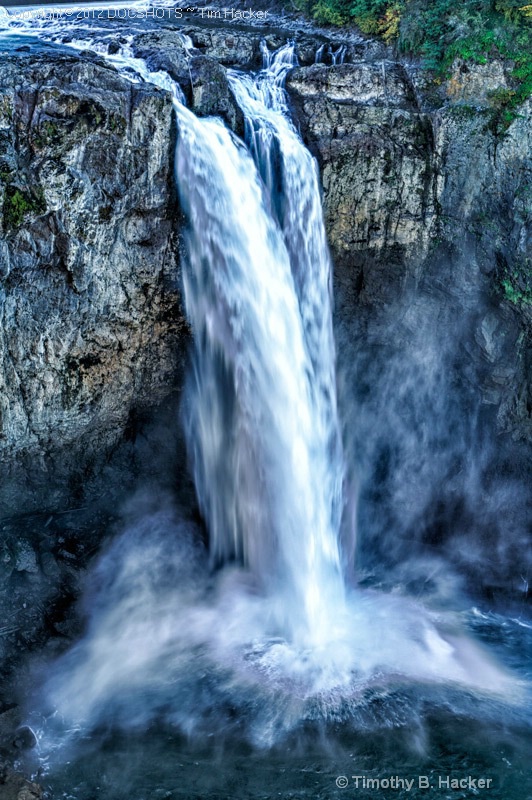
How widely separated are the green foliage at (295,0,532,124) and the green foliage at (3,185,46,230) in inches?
356

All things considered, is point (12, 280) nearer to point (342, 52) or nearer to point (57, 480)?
point (57, 480)

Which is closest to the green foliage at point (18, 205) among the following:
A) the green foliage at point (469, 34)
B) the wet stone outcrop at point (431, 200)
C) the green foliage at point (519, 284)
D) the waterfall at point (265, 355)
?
the waterfall at point (265, 355)

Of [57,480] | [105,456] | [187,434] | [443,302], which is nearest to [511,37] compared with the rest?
[443,302]

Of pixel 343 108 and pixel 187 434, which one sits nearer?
pixel 343 108

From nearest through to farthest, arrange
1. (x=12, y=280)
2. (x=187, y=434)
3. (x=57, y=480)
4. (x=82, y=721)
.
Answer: (x=82, y=721)
(x=12, y=280)
(x=57, y=480)
(x=187, y=434)

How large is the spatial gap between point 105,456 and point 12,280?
442 cm

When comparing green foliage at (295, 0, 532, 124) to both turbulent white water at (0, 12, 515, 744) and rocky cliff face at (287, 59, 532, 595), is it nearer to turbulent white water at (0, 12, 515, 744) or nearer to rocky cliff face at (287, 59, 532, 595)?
rocky cliff face at (287, 59, 532, 595)

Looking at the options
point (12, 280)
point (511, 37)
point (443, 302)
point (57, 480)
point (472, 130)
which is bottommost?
point (57, 480)

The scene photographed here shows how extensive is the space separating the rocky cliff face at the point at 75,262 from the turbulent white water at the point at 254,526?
76cm

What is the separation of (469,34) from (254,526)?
11635 millimetres

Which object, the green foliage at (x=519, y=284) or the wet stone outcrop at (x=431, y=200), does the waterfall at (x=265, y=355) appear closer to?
the wet stone outcrop at (x=431, y=200)

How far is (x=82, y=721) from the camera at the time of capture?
1030 cm

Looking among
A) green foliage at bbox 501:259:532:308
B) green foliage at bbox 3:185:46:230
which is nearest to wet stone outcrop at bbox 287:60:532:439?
green foliage at bbox 501:259:532:308

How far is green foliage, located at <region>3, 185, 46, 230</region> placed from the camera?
10.5 meters
